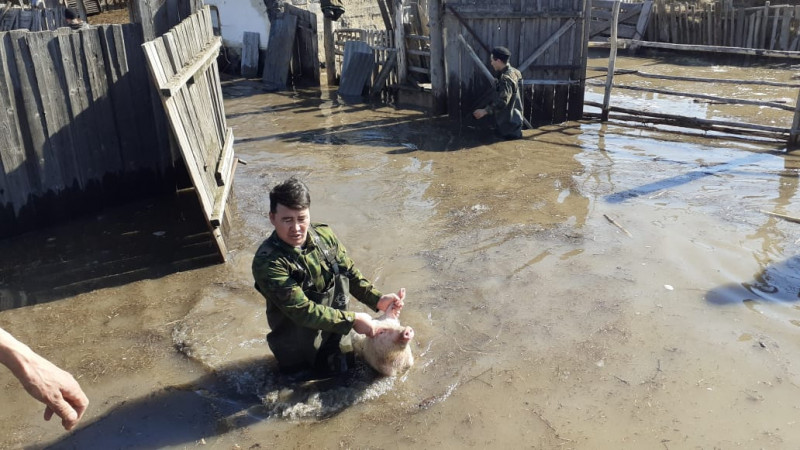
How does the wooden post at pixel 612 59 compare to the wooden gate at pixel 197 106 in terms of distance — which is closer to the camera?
the wooden gate at pixel 197 106

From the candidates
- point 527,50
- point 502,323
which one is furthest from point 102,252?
point 527,50

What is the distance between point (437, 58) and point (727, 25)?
1120 cm

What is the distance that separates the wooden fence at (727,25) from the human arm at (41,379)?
62.1 ft

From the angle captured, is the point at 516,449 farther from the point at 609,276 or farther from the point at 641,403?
the point at 609,276

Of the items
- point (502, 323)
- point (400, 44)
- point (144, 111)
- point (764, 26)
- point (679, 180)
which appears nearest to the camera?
point (502, 323)

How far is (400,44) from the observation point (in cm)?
1267

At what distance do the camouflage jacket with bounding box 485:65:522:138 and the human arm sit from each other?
8272 mm

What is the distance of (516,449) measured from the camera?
3.84m

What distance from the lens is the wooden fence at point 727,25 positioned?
17391 millimetres

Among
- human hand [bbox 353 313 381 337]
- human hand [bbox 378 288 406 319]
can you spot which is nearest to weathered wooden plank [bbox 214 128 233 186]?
human hand [bbox 378 288 406 319]

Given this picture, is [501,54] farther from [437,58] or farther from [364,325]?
[364,325]

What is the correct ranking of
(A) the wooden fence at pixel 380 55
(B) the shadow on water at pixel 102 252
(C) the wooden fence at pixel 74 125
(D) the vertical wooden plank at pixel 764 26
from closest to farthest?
1. (B) the shadow on water at pixel 102 252
2. (C) the wooden fence at pixel 74 125
3. (A) the wooden fence at pixel 380 55
4. (D) the vertical wooden plank at pixel 764 26

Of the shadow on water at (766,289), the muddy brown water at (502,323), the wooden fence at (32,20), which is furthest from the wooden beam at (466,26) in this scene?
the wooden fence at (32,20)

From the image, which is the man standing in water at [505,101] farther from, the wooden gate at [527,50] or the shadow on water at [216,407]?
the shadow on water at [216,407]
